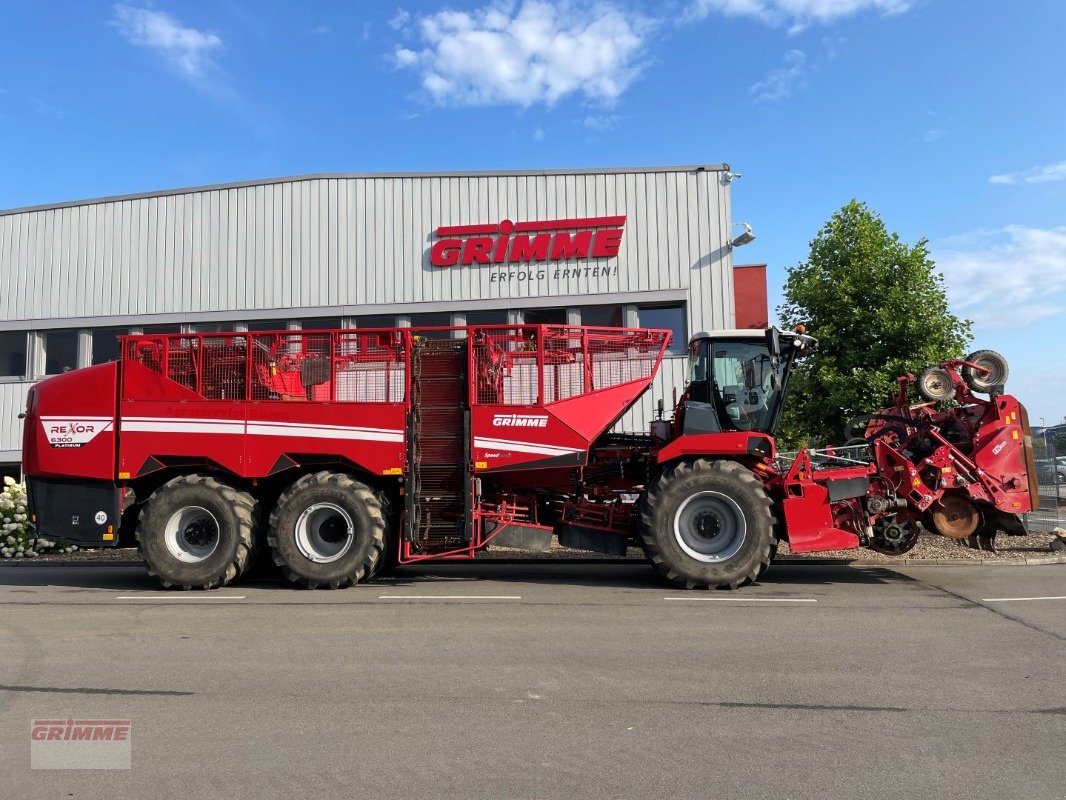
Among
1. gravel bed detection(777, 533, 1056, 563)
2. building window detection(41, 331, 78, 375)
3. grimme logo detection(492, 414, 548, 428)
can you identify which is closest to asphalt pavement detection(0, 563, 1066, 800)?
grimme logo detection(492, 414, 548, 428)

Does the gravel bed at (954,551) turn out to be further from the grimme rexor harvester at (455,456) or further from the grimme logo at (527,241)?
the grimme logo at (527,241)

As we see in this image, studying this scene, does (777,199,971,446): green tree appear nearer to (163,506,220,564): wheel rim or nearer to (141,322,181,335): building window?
(163,506,220,564): wheel rim

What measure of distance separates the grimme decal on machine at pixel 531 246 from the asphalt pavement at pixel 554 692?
32.3ft

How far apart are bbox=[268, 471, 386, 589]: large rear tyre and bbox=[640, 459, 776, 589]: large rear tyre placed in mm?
3159

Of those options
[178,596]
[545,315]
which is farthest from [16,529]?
[545,315]

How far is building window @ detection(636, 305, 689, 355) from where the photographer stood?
55.4ft

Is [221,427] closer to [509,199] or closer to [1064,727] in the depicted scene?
[1064,727]

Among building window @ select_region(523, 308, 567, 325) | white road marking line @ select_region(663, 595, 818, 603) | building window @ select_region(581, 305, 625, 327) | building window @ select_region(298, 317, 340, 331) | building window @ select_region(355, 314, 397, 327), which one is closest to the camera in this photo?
white road marking line @ select_region(663, 595, 818, 603)

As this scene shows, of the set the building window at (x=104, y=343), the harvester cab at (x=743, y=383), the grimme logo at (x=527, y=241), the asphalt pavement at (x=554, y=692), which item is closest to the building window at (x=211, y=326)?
the building window at (x=104, y=343)

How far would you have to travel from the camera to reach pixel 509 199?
1738 cm

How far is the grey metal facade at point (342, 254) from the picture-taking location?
16812mm

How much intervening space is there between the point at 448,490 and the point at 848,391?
27.5 feet

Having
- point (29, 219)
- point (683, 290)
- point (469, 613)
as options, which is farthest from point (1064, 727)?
point (29, 219)

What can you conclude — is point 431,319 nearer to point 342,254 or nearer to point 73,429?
point 342,254
